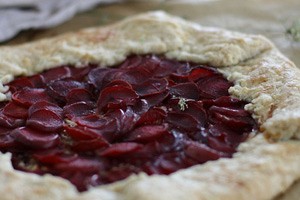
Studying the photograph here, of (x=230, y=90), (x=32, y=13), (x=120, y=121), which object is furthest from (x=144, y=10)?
(x=120, y=121)

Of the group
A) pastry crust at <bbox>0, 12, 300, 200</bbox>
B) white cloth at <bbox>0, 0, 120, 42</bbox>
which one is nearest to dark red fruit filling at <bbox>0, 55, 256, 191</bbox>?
pastry crust at <bbox>0, 12, 300, 200</bbox>

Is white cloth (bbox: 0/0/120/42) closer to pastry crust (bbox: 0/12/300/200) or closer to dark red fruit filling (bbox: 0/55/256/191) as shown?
pastry crust (bbox: 0/12/300/200)

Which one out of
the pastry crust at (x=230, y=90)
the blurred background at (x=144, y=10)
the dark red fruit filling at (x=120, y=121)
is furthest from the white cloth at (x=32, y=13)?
the dark red fruit filling at (x=120, y=121)

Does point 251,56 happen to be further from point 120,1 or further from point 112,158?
point 120,1

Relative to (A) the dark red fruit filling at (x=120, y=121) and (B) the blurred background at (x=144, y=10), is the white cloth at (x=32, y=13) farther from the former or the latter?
(A) the dark red fruit filling at (x=120, y=121)

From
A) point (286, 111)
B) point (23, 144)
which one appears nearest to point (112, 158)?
point (23, 144)
